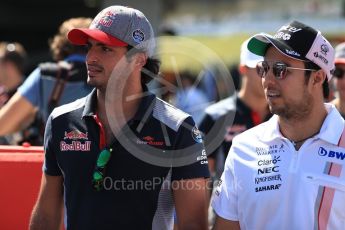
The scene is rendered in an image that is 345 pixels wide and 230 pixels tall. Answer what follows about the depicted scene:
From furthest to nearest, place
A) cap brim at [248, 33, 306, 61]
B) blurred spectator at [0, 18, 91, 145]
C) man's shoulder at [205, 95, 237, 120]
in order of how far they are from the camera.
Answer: man's shoulder at [205, 95, 237, 120], blurred spectator at [0, 18, 91, 145], cap brim at [248, 33, 306, 61]

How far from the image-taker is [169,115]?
3736 millimetres

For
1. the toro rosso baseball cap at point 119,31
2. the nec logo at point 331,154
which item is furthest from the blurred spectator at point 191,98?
the nec logo at point 331,154

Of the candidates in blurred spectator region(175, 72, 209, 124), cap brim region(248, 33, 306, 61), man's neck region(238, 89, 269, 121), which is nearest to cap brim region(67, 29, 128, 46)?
cap brim region(248, 33, 306, 61)

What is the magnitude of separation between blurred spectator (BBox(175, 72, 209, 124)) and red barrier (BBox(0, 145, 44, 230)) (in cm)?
420

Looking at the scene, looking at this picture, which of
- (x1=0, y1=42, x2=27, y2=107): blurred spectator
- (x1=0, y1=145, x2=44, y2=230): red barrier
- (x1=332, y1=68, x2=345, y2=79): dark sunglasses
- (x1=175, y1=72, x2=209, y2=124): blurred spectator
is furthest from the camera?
(x1=175, y1=72, x2=209, y2=124): blurred spectator

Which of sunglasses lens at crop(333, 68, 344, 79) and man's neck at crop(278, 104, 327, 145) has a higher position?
man's neck at crop(278, 104, 327, 145)

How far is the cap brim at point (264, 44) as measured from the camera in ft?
12.0

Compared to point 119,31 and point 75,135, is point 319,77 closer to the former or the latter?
point 119,31

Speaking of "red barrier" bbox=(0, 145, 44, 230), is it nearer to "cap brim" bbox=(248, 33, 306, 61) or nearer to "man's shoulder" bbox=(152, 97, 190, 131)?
"man's shoulder" bbox=(152, 97, 190, 131)

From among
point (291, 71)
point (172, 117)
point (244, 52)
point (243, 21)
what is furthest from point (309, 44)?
point (243, 21)

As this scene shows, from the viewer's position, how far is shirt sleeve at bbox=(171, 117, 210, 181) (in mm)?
3646

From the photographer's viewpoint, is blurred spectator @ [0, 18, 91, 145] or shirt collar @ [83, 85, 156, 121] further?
blurred spectator @ [0, 18, 91, 145]

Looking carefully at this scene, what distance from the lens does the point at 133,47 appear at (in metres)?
3.86

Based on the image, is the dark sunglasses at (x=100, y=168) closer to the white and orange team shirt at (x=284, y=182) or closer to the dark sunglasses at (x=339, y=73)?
the white and orange team shirt at (x=284, y=182)
